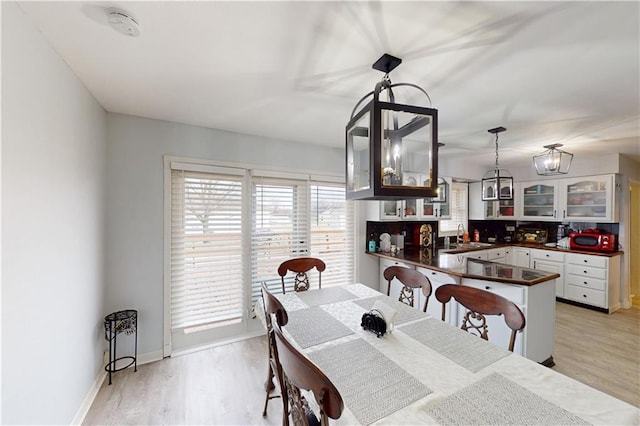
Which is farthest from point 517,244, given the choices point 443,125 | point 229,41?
point 229,41

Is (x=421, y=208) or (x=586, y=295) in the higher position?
(x=421, y=208)

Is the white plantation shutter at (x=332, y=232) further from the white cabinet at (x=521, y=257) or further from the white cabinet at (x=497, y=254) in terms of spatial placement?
the white cabinet at (x=521, y=257)

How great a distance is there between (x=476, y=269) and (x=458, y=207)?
263 cm

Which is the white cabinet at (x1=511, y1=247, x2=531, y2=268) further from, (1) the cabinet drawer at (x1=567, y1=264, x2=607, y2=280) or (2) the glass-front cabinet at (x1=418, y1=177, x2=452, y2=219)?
(2) the glass-front cabinet at (x1=418, y1=177, x2=452, y2=219)

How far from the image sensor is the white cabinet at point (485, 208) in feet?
16.1

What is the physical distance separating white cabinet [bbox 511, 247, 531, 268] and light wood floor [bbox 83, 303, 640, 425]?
1.55m

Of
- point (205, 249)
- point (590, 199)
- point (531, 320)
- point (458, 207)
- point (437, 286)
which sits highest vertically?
point (590, 199)

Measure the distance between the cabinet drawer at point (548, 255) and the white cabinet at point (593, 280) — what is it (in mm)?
97

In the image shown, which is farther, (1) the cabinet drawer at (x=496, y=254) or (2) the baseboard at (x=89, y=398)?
(1) the cabinet drawer at (x=496, y=254)

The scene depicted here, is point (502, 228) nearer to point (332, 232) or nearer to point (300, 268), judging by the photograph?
point (332, 232)

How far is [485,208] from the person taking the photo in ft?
16.1

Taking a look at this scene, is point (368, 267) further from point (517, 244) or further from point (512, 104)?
point (517, 244)

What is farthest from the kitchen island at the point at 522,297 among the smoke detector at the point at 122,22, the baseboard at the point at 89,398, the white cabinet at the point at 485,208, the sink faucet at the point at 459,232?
the baseboard at the point at 89,398

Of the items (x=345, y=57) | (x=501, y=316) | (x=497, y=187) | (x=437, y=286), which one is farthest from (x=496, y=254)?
(x=345, y=57)
